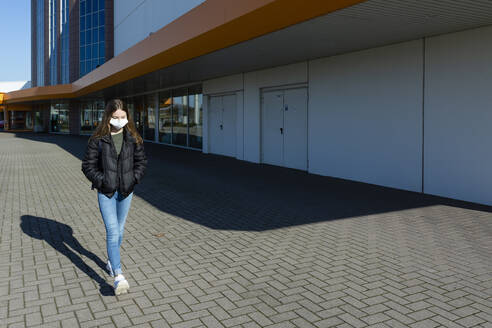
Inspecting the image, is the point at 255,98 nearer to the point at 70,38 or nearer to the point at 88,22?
the point at 88,22

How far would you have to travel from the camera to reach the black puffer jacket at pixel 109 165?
378 cm

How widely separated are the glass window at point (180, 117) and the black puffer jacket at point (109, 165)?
57.1 ft

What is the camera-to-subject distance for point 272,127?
14.3 metres

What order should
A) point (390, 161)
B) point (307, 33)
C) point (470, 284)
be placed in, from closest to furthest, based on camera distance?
point (470, 284)
point (307, 33)
point (390, 161)

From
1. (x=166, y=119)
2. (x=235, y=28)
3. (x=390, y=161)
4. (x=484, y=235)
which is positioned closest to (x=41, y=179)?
(x=235, y=28)

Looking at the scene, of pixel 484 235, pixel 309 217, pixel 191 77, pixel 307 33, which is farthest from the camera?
pixel 191 77

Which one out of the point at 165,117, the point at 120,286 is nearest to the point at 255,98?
the point at 165,117

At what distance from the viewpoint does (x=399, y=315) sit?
3436 mm

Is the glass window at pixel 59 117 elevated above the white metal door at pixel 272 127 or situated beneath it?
elevated above

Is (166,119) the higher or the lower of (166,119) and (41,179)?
the higher

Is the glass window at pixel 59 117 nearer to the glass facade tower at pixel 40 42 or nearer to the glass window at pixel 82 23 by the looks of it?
the glass window at pixel 82 23

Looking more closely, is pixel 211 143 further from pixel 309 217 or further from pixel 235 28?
pixel 309 217

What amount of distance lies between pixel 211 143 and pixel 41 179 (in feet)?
28.1

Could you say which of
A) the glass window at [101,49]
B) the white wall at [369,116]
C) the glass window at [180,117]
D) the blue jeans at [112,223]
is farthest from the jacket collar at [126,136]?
the glass window at [101,49]
